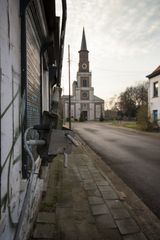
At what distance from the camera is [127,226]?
10.8 feet

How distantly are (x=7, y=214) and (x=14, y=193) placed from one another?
0.78 feet

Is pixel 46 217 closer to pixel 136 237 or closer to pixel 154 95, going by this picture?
pixel 136 237

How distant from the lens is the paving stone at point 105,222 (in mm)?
3287

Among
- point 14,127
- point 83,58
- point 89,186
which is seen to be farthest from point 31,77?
point 83,58

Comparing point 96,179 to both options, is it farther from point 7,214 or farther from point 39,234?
point 7,214

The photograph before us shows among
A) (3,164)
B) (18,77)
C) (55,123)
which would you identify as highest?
(18,77)

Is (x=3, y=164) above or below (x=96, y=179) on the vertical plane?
above

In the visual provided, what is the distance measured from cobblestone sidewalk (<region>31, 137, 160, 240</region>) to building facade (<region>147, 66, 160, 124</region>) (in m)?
20.3

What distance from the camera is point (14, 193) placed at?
2127 millimetres

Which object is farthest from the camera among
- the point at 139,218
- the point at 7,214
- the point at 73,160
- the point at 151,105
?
the point at 151,105

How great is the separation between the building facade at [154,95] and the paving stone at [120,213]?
69.9 feet

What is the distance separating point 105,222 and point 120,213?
391mm

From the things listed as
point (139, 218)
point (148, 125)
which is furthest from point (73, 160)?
point (148, 125)

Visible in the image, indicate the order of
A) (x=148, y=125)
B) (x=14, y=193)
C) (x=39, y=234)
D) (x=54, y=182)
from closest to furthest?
(x=14, y=193) < (x=39, y=234) < (x=54, y=182) < (x=148, y=125)
